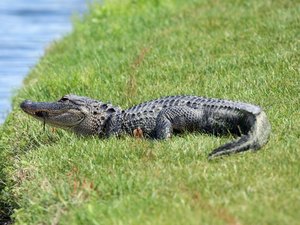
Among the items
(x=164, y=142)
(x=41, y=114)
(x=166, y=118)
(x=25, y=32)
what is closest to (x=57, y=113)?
(x=41, y=114)

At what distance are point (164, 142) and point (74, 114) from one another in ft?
4.67

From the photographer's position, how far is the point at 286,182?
6625 millimetres

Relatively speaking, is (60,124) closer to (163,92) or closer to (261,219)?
(163,92)

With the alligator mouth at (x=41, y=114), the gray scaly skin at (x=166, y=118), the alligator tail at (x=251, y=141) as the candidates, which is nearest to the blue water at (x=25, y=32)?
the alligator mouth at (x=41, y=114)

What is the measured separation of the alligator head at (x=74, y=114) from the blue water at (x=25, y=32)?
2.59 meters

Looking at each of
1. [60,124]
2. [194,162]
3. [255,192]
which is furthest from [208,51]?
[255,192]

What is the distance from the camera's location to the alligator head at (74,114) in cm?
923

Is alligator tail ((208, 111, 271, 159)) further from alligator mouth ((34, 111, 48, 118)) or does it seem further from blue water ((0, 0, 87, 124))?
blue water ((0, 0, 87, 124))

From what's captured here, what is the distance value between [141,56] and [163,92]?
6.42 ft

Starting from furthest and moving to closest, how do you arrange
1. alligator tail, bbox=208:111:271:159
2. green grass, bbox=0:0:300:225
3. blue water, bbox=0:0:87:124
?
blue water, bbox=0:0:87:124
alligator tail, bbox=208:111:271:159
green grass, bbox=0:0:300:225

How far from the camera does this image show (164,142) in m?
8.12

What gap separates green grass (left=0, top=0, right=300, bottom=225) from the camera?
21.2 ft

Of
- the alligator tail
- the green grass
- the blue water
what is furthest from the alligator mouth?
the blue water

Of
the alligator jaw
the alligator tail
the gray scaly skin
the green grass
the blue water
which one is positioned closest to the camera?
the green grass
